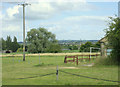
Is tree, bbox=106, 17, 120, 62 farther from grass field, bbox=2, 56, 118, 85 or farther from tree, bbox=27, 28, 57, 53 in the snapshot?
tree, bbox=27, 28, 57, 53

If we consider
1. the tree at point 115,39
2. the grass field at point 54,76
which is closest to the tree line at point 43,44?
the tree at point 115,39

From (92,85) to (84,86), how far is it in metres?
0.53

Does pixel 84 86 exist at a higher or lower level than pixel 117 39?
lower

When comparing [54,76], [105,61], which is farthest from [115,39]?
[54,76]

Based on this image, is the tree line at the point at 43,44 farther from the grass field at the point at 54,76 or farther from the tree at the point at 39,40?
the grass field at the point at 54,76

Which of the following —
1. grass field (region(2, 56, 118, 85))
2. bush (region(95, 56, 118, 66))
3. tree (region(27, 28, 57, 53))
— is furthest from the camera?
tree (region(27, 28, 57, 53))

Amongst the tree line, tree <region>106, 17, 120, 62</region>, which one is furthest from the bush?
the tree line

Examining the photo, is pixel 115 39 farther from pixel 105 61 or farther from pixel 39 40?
pixel 39 40

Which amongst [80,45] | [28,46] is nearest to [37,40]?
[28,46]

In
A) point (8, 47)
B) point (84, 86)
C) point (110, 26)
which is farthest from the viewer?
point (8, 47)

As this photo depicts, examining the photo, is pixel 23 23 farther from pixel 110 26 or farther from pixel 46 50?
pixel 46 50

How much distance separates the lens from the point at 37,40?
7481cm

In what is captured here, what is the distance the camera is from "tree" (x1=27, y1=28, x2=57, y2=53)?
74.4m

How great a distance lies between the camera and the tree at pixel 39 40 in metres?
74.4
